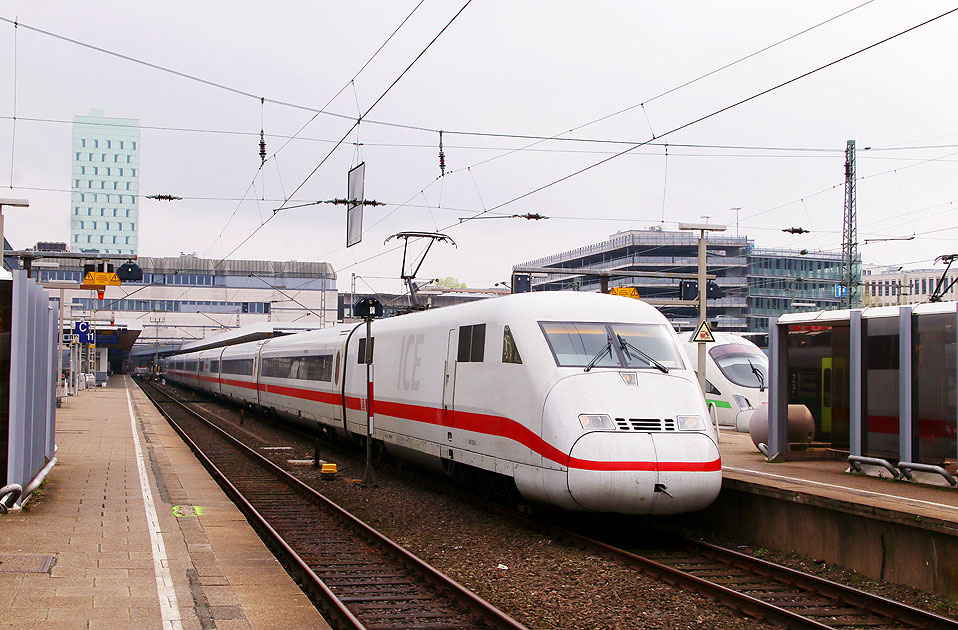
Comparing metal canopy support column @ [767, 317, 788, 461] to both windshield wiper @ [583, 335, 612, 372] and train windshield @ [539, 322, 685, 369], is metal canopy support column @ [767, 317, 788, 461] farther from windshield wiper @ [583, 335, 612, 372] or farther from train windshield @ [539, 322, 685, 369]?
windshield wiper @ [583, 335, 612, 372]

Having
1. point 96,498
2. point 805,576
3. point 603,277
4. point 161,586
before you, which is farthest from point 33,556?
point 603,277

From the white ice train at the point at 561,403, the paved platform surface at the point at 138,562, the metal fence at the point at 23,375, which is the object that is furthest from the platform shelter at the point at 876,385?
the metal fence at the point at 23,375

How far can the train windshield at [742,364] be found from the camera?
27.1 m

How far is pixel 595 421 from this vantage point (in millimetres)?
10922

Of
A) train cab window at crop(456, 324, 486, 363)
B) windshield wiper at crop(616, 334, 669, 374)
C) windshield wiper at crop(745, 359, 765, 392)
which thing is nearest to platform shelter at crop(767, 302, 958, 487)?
windshield wiper at crop(616, 334, 669, 374)

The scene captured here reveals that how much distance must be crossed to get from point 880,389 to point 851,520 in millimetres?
3434

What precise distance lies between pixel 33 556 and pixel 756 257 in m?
92.1

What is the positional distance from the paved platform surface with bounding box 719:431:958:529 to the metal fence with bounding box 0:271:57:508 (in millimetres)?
8892

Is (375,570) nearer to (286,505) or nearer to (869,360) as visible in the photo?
(286,505)

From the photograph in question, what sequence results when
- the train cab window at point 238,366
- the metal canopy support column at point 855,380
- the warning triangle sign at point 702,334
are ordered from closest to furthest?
the metal canopy support column at point 855,380
the warning triangle sign at point 702,334
the train cab window at point 238,366

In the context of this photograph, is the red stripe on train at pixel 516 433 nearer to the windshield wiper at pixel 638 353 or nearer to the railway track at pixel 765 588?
the railway track at pixel 765 588

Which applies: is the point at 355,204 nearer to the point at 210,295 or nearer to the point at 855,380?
the point at 855,380

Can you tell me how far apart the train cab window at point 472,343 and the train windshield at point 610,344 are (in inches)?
58.5

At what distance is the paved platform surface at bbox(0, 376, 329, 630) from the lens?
7520 mm
